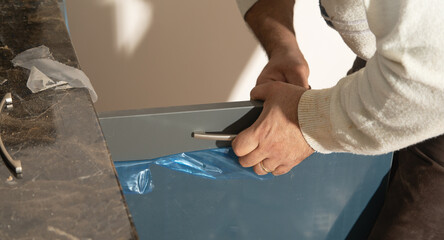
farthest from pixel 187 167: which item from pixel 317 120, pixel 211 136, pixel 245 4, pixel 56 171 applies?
pixel 245 4

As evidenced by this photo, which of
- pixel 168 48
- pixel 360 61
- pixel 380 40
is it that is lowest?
pixel 168 48

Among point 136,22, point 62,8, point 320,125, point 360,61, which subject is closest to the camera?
point 320,125

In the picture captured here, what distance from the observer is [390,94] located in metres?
0.65

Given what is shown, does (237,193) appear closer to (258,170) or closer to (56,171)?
(258,170)

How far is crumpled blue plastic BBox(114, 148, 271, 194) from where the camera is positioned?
0.81 meters

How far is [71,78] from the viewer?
2.16 ft

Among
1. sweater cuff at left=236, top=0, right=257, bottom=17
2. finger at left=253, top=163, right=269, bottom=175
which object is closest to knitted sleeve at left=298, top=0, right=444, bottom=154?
finger at left=253, top=163, right=269, bottom=175

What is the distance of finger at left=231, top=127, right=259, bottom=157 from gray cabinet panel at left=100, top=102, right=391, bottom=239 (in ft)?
0.08

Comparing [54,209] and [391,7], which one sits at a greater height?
[391,7]

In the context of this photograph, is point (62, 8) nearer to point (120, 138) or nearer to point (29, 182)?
point (120, 138)

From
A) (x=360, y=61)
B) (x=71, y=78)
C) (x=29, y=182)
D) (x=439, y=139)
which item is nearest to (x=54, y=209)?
(x=29, y=182)

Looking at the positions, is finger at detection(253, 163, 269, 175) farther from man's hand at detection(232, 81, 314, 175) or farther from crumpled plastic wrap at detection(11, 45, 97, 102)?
crumpled plastic wrap at detection(11, 45, 97, 102)

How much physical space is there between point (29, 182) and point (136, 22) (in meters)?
1.14

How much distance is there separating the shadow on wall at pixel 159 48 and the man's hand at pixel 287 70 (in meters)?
0.68
